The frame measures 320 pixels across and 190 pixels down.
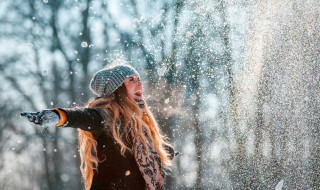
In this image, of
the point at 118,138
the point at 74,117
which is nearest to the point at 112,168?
the point at 118,138

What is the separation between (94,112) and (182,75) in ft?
43.6

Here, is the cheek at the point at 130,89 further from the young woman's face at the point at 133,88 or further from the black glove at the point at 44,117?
the black glove at the point at 44,117

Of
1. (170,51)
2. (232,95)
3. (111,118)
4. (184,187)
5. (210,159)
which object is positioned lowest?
(184,187)

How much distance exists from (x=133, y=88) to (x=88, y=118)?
0.71 m

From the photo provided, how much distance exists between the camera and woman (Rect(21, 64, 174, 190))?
9.66ft

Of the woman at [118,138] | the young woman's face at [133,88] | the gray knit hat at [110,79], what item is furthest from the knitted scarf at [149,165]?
the gray knit hat at [110,79]

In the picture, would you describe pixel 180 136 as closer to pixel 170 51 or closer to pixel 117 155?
pixel 170 51

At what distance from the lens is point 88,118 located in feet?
8.88

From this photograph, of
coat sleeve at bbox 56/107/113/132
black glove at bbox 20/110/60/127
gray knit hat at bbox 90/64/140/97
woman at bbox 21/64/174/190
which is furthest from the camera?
gray knit hat at bbox 90/64/140/97

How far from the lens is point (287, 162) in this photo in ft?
56.2

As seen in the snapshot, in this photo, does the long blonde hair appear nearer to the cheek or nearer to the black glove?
the cheek

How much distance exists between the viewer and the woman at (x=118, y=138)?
2.95 m

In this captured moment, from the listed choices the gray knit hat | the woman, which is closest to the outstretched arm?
the woman

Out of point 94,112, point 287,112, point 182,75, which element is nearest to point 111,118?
point 94,112
